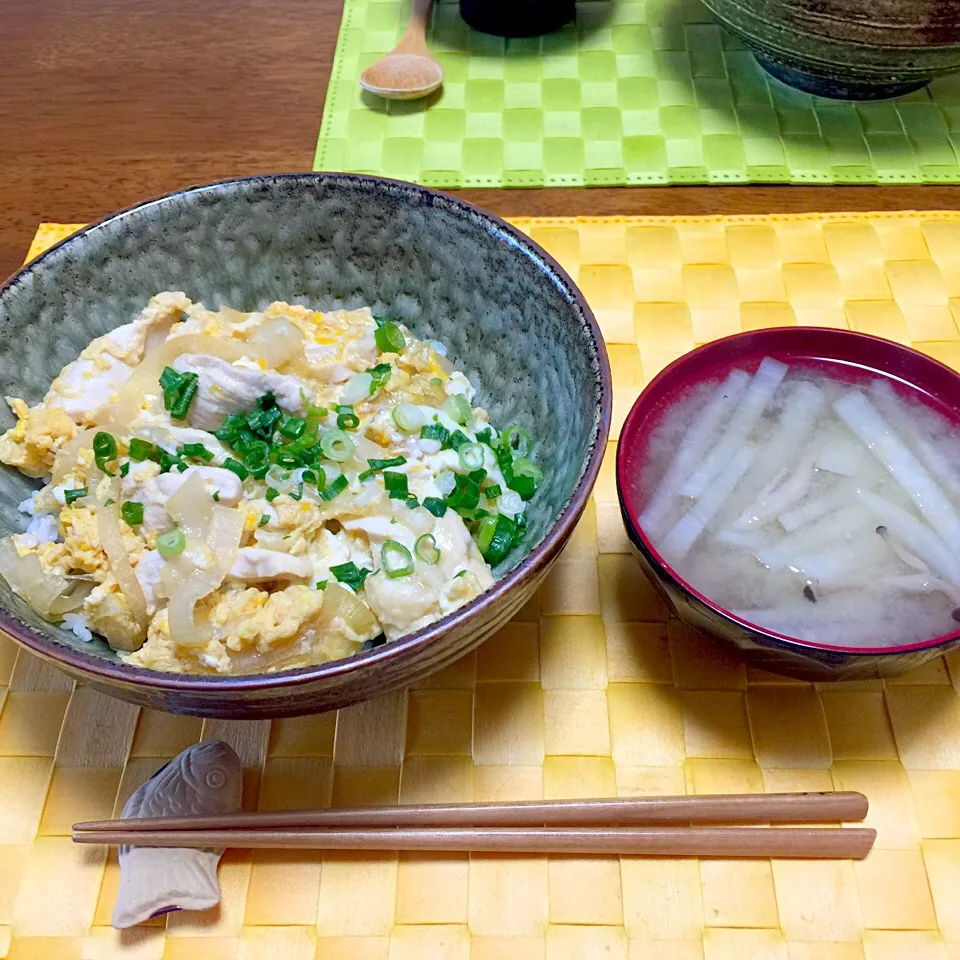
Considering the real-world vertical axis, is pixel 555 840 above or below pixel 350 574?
below

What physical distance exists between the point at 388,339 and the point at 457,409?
0.70ft

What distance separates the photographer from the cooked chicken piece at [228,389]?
156 cm

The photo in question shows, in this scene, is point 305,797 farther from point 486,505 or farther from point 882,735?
point 882,735

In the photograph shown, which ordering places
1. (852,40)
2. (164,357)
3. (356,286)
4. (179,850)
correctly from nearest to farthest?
(179,850) → (164,357) → (356,286) → (852,40)

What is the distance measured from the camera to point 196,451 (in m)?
1.50

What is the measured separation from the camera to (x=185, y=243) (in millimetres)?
1729

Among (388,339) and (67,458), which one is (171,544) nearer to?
(67,458)

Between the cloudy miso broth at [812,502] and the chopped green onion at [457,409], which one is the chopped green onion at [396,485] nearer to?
the chopped green onion at [457,409]

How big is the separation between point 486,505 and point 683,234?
112 cm

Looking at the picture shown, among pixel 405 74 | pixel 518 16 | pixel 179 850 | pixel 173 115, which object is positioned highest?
pixel 518 16

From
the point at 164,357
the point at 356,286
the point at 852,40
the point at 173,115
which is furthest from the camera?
the point at 173,115

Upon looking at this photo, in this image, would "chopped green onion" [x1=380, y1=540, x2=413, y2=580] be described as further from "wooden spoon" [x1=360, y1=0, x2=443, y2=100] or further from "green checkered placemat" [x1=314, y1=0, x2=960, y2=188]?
"wooden spoon" [x1=360, y1=0, x2=443, y2=100]

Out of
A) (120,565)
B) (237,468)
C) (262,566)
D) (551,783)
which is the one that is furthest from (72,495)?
(551,783)

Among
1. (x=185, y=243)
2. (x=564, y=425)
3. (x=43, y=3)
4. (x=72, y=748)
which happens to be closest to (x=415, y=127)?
(x=185, y=243)
